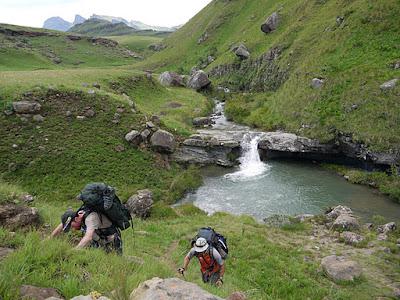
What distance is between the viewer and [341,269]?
16.1m

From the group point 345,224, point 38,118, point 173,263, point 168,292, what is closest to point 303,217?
point 345,224

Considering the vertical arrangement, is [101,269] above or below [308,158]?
above

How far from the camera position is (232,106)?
176 ft

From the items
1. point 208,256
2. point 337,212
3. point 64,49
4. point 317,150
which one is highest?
point 64,49

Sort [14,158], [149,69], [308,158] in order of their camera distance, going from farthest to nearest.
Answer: [149,69], [308,158], [14,158]

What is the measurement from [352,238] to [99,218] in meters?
16.4

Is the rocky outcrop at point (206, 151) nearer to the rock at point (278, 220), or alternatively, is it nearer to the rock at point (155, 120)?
the rock at point (155, 120)

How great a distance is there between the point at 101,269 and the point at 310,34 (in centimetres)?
5928

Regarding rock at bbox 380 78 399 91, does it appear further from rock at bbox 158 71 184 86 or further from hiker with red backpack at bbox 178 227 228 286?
rock at bbox 158 71 184 86

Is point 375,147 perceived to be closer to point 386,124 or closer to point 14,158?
point 386,124

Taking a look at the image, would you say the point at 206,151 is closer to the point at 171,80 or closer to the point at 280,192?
the point at 280,192

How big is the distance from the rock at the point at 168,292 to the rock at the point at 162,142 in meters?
28.6

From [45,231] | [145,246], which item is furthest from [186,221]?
[45,231]

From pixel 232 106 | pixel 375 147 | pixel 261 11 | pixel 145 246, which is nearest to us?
pixel 145 246
